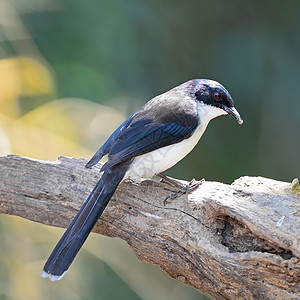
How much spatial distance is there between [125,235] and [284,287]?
104 centimetres

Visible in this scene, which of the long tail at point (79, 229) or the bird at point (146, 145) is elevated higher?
the bird at point (146, 145)

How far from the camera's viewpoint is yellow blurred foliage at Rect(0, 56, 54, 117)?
5418mm

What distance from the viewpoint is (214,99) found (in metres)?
3.97

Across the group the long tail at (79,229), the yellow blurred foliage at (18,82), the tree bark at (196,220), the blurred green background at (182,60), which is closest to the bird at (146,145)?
the long tail at (79,229)

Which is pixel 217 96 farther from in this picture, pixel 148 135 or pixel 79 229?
pixel 79 229

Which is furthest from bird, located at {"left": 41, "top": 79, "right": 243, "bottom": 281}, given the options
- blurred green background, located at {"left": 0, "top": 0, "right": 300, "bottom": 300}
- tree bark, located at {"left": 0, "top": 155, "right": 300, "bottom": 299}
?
blurred green background, located at {"left": 0, "top": 0, "right": 300, "bottom": 300}

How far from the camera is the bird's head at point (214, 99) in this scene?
3.97 metres

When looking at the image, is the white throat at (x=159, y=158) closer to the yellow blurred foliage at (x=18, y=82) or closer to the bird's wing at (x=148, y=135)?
the bird's wing at (x=148, y=135)

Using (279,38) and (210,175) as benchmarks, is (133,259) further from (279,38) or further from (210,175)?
(279,38)

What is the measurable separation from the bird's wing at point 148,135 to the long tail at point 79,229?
174 millimetres

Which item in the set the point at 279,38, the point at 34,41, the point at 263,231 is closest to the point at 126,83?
the point at 34,41

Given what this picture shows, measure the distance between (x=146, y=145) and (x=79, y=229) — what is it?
0.66 meters

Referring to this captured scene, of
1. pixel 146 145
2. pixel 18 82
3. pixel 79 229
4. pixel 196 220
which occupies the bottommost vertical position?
pixel 18 82

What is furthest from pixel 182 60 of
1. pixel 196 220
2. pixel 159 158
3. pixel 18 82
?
pixel 196 220
